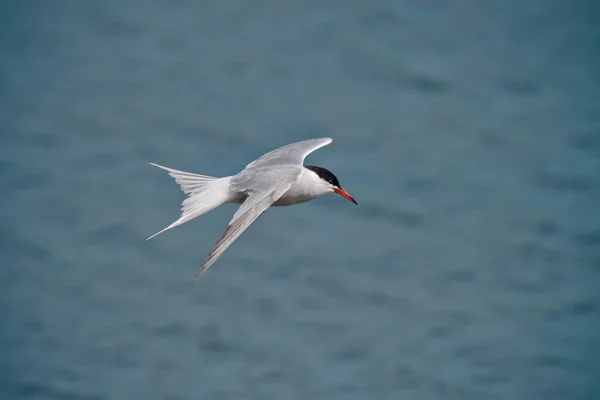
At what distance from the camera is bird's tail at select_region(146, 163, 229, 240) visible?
23.0 ft

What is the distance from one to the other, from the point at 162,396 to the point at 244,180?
A: 4.91 metres

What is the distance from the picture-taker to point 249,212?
631cm

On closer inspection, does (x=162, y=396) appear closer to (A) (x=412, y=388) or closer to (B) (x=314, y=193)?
(A) (x=412, y=388)

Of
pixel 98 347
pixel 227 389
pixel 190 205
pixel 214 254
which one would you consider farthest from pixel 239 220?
pixel 98 347

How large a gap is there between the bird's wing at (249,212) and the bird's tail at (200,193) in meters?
0.38

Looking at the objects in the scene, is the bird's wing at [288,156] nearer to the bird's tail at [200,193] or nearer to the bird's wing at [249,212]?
the bird's tail at [200,193]

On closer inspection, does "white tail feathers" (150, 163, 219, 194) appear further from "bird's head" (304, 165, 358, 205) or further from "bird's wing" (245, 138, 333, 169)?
"bird's head" (304, 165, 358, 205)

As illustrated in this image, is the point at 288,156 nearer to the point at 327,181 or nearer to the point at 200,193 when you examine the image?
the point at 327,181

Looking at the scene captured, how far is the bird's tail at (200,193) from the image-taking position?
7.02m

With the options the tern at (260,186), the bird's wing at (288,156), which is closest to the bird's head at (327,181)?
the tern at (260,186)

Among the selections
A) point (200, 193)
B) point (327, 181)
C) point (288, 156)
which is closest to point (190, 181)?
point (200, 193)

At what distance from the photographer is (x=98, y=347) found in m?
12.0

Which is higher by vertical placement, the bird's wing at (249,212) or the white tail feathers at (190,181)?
the white tail feathers at (190,181)

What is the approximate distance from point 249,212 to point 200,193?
112 cm
